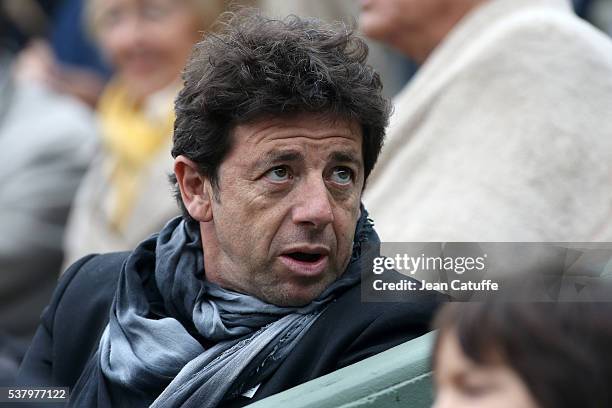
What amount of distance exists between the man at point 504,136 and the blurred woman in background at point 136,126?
1545 millimetres

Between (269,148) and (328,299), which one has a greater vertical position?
(269,148)

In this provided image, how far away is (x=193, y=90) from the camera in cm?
310

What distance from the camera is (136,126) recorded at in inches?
226

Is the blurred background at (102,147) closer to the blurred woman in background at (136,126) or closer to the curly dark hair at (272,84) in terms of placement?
the blurred woman in background at (136,126)

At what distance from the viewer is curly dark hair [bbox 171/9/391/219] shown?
2.95 metres

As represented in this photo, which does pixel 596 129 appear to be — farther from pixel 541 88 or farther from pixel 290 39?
pixel 290 39

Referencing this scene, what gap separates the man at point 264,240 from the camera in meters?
2.92

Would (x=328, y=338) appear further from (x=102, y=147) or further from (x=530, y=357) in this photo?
(x=102, y=147)

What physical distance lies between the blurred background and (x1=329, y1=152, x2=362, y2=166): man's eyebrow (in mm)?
2372

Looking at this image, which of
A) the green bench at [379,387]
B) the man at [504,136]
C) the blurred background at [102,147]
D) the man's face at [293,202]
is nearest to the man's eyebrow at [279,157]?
the man's face at [293,202]

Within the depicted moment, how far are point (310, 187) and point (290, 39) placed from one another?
358 mm

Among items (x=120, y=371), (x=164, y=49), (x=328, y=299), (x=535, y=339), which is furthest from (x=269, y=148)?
(x=164, y=49)

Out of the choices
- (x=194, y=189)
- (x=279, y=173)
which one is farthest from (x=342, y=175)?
(x=194, y=189)

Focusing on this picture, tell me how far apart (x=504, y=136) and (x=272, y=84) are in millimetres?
1171
